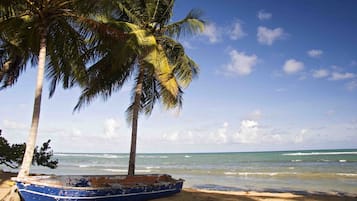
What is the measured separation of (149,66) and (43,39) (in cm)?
345

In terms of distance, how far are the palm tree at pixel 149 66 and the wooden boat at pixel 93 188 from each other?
1744 mm

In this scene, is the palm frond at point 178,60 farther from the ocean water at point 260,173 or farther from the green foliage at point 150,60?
the ocean water at point 260,173

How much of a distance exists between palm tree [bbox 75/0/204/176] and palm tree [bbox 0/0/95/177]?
833 mm

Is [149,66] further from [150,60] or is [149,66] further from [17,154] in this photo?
[17,154]

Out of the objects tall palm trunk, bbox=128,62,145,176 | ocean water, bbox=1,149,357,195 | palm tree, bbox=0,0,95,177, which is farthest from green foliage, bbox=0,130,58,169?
ocean water, bbox=1,149,357,195

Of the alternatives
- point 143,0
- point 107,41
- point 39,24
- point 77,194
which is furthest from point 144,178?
point 143,0

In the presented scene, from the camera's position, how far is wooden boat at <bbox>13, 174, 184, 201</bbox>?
7738 millimetres

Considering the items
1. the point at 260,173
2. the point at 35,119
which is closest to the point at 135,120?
the point at 35,119

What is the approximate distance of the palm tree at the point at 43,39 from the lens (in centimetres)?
912

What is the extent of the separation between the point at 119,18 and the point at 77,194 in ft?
22.9

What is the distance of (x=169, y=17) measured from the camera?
12.8 metres

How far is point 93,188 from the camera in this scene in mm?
8023

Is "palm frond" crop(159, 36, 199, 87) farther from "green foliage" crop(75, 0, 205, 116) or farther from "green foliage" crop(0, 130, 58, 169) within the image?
"green foliage" crop(0, 130, 58, 169)

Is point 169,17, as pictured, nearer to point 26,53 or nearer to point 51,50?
point 51,50
